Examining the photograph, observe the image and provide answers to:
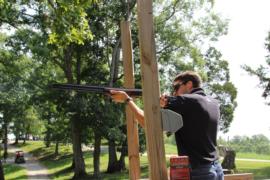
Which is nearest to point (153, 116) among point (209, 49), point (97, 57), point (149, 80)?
point (149, 80)

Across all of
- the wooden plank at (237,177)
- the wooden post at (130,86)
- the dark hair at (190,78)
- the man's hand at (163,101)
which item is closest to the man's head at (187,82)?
the dark hair at (190,78)

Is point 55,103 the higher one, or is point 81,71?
point 81,71

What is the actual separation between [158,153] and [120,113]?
23.1 meters

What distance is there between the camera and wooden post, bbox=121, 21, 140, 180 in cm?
570

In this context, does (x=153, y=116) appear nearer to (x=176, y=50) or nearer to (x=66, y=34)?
(x=66, y=34)

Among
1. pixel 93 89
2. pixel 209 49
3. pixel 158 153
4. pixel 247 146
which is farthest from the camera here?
pixel 247 146

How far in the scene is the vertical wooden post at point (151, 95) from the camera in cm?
368

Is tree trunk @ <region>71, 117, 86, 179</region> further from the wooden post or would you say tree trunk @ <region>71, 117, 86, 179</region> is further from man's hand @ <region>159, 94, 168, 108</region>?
man's hand @ <region>159, 94, 168, 108</region>

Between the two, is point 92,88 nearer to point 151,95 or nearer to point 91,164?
point 151,95

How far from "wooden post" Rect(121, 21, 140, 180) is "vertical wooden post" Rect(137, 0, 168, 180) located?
185 centimetres

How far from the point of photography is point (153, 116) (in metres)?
3.73

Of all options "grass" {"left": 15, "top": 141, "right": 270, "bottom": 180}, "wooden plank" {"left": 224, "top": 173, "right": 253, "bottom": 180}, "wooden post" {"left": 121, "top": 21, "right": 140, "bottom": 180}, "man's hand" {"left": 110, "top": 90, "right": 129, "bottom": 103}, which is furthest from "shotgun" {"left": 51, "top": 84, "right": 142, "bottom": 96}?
"grass" {"left": 15, "top": 141, "right": 270, "bottom": 180}

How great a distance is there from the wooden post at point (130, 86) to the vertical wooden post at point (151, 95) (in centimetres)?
185

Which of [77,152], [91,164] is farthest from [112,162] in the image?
[91,164]
